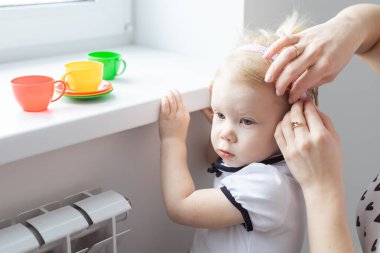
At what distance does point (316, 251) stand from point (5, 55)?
80 centimetres

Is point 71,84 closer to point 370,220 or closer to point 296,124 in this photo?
point 296,124

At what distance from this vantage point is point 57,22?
120cm

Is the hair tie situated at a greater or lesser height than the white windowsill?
greater

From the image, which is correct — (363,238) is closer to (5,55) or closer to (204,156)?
(204,156)

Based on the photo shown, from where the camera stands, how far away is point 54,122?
800 millimetres

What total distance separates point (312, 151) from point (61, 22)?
0.71 metres

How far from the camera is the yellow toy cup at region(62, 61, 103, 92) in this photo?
2.91ft

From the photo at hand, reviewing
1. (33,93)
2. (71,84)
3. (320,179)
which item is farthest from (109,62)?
(320,179)

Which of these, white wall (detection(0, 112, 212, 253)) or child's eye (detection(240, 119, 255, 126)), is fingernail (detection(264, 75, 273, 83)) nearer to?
child's eye (detection(240, 119, 255, 126))

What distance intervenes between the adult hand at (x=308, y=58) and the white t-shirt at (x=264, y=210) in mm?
146

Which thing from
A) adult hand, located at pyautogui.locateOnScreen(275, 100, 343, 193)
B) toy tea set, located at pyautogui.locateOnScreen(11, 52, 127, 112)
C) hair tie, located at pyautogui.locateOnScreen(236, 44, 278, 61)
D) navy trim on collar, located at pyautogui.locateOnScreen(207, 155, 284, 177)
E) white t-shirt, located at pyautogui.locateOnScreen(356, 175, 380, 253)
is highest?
hair tie, located at pyautogui.locateOnScreen(236, 44, 278, 61)

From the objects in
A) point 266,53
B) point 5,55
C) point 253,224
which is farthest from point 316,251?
point 5,55

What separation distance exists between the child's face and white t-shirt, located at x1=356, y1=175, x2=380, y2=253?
0.21 metres

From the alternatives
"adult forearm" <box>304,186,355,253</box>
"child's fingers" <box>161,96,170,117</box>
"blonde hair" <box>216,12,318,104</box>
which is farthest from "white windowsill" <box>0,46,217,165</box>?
"adult forearm" <box>304,186,355,253</box>
